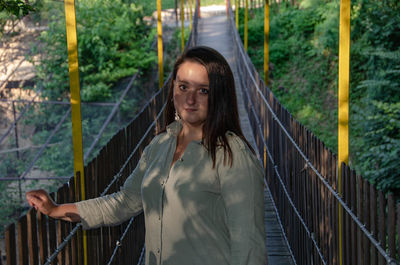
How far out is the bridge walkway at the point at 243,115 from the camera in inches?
235

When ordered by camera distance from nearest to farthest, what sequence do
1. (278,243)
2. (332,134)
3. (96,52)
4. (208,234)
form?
(208,234), (278,243), (332,134), (96,52)

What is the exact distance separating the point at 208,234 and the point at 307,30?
23156mm

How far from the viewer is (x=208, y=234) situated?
2.32 m

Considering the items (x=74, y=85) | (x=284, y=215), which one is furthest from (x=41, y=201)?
(x=284, y=215)

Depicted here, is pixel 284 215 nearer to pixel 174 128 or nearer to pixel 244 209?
pixel 174 128

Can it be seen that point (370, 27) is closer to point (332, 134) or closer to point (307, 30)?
point (332, 134)

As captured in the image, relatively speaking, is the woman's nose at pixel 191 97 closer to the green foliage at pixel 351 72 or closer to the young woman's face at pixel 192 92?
the young woman's face at pixel 192 92

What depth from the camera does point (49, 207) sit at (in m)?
2.57

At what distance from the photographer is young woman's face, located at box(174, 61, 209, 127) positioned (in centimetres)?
236

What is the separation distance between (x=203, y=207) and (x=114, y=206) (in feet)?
1.74

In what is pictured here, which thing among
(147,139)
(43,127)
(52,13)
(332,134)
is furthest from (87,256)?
(52,13)

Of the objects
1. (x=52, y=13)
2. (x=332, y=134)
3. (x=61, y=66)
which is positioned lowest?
(x=332, y=134)

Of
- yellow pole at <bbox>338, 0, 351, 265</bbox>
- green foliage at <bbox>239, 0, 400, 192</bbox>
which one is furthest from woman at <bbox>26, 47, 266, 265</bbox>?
green foliage at <bbox>239, 0, 400, 192</bbox>

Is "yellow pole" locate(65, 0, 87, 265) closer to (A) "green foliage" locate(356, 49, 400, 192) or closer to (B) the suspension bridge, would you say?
(B) the suspension bridge
